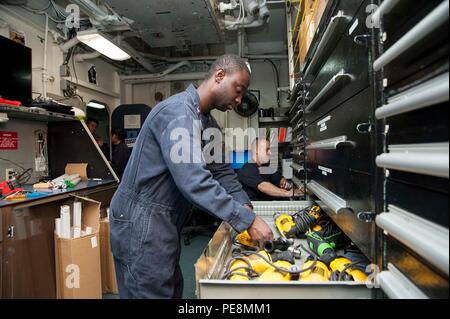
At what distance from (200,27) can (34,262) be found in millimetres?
3060

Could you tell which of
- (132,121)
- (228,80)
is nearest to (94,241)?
(228,80)

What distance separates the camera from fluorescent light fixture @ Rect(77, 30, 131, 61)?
3.25 meters

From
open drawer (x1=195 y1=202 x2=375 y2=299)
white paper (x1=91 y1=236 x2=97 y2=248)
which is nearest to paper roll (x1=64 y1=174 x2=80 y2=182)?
white paper (x1=91 y1=236 x2=97 y2=248)

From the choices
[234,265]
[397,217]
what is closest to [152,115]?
[234,265]

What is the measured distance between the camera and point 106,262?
9.22 feet

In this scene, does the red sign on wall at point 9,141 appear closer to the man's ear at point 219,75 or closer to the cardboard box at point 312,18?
the man's ear at point 219,75

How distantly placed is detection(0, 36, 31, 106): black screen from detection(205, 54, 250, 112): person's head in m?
2.49

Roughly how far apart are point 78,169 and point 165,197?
2480 mm

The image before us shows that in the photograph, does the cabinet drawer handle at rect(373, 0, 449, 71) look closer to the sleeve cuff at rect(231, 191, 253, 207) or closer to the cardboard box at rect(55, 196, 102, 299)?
the sleeve cuff at rect(231, 191, 253, 207)

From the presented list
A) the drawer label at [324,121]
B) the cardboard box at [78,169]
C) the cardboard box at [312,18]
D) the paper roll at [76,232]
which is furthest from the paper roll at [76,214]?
the cardboard box at [312,18]

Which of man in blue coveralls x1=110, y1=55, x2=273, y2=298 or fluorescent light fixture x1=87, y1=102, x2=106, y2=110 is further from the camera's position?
fluorescent light fixture x1=87, y1=102, x2=106, y2=110

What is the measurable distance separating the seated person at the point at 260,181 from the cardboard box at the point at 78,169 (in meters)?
1.83

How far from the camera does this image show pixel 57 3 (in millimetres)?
3613

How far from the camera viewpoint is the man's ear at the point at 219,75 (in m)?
1.39
